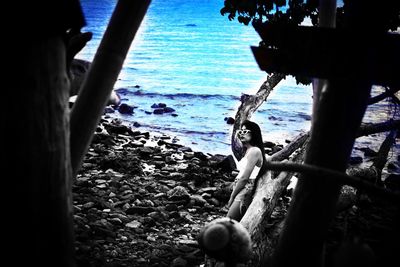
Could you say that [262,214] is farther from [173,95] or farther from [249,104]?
[173,95]

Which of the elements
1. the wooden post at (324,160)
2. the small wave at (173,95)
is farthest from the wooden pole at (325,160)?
the small wave at (173,95)

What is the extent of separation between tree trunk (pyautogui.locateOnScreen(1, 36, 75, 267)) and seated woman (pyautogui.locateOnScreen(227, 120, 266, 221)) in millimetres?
3888

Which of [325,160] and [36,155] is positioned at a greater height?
[36,155]

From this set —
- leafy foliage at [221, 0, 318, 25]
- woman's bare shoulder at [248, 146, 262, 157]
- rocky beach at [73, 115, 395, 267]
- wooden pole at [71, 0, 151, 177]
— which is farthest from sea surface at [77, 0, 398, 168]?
woman's bare shoulder at [248, 146, 262, 157]

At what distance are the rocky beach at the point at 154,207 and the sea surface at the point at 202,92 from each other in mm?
2691

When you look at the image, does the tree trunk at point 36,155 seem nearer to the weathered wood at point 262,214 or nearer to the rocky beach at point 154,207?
the rocky beach at point 154,207

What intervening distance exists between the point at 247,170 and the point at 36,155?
162 inches

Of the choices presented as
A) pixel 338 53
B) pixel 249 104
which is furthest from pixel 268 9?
pixel 338 53

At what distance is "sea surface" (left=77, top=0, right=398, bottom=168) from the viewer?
13.9 m

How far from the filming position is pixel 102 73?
272 centimetres

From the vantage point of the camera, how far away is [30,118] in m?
1.95

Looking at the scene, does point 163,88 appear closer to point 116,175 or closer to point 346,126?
point 116,175

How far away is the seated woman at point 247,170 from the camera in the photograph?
568 cm

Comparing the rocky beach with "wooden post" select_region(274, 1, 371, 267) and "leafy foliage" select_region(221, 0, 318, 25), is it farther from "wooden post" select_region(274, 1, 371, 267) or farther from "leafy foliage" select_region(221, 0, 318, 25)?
"leafy foliage" select_region(221, 0, 318, 25)
